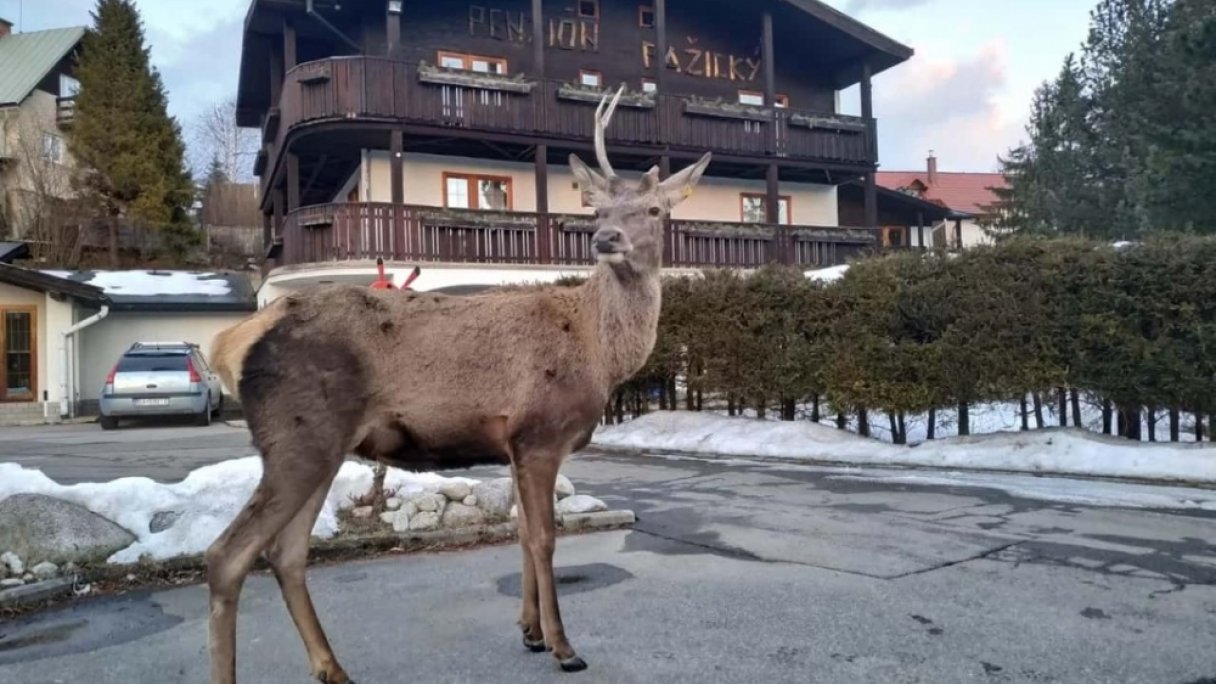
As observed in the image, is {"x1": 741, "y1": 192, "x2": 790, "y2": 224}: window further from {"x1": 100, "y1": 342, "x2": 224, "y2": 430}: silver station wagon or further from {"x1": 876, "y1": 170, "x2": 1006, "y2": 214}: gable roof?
{"x1": 876, "y1": 170, "x2": 1006, "y2": 214}: gable roof

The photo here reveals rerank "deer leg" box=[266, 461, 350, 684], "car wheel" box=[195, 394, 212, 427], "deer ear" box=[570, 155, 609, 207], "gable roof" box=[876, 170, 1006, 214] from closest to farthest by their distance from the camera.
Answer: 1. "deer leg" box=[266, 461, 350, 684]
2. "deer ear" box=[570, 155, 609, 207]
3. "car wheel" box=[195, 394, 212, 427]
4. "gable roof" box=[876, 170, 1006, 214]

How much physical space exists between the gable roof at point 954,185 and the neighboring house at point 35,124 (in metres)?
46.7

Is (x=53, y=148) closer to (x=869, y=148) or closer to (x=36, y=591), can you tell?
(x=869, y=148)

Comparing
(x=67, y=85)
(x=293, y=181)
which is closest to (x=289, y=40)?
(x=293, y=181)

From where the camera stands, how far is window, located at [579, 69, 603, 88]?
24.9m

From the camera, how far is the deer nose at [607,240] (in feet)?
14.4

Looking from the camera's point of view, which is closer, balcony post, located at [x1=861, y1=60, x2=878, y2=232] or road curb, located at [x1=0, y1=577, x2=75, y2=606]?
road curb, located at [x1=0, y1=577, x2=75, y2=606]

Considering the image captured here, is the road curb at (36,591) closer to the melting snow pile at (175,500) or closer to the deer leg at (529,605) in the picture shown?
the melting snow pile at (175,500)

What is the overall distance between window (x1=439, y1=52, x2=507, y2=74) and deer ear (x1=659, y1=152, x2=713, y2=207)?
62.6ft

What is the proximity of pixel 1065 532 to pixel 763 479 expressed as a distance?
378 centimetres

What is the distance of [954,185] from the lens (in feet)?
201

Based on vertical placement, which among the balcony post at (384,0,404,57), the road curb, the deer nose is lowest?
the road curb

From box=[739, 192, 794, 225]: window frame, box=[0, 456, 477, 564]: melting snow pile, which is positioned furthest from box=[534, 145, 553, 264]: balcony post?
box=[0, 456, 477, 564]: melting snow pile

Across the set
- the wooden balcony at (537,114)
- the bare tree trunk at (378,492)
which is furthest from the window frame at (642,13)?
the bare tree trunk at (378,492)
